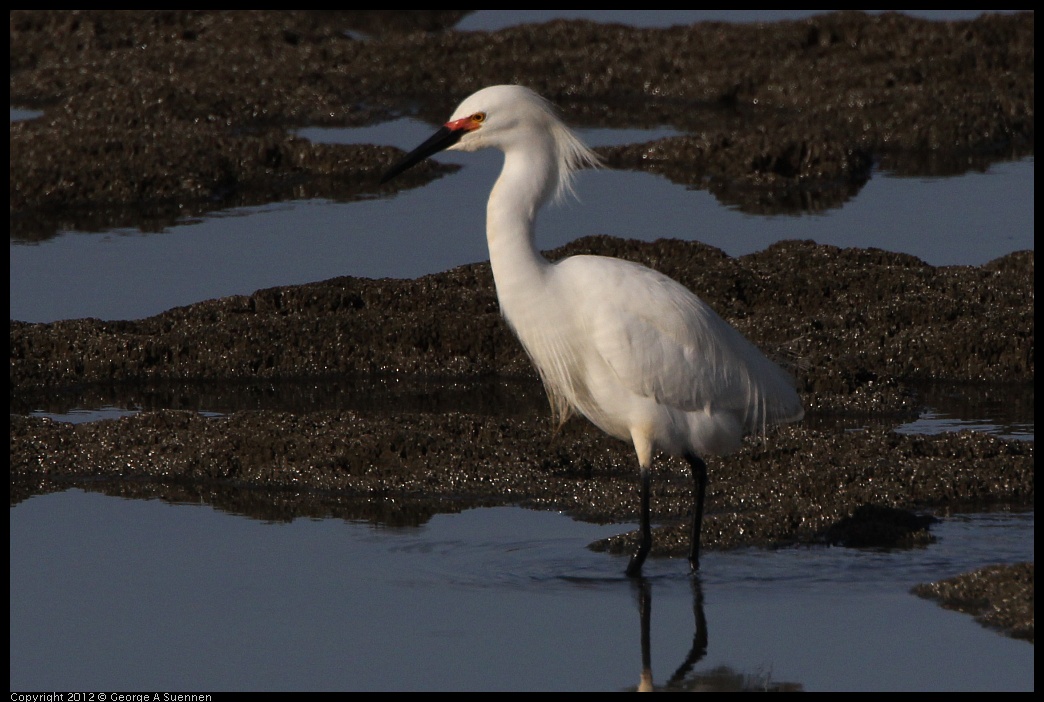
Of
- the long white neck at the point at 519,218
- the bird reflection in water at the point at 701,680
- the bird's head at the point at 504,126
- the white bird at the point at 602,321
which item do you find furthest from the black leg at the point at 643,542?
the bird's head at the point at 504,126

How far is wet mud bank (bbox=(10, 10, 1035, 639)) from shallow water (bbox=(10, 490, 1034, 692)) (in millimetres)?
223

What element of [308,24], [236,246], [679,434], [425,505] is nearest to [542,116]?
[679,434]

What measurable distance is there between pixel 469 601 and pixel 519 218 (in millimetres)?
1489

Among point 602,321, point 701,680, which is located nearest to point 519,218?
point 602,321

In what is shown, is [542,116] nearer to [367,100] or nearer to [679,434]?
[679,434]

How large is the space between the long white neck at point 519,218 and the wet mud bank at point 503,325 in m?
1.15

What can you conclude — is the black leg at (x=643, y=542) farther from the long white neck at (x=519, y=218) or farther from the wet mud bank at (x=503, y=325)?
the long white neck at (x=519, y=218)

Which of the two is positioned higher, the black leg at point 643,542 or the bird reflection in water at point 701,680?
the black leg at point 643,542

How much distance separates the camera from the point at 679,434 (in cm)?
640

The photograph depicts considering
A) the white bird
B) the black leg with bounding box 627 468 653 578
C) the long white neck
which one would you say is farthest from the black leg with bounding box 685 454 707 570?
the long white neck

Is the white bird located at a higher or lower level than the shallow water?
higher

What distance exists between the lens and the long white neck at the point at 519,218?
617 cm

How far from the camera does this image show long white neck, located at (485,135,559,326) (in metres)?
6.17

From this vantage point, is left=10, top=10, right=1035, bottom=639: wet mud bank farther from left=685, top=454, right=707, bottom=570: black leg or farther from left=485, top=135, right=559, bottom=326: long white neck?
left=485, top=135, right=559, bottom=326: long white neck
